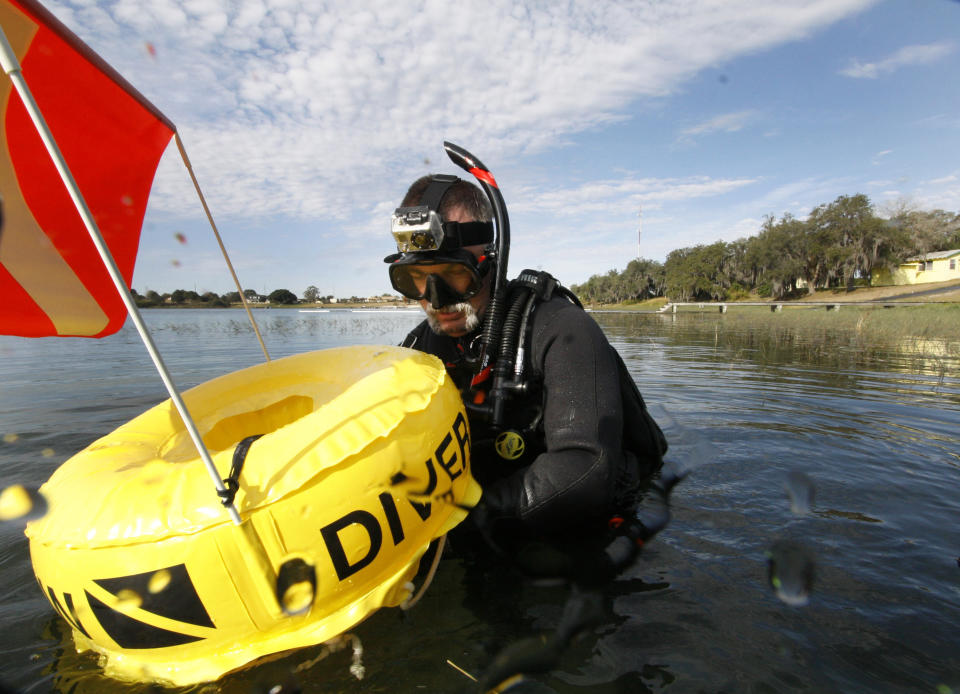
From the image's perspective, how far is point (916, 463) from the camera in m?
4.32

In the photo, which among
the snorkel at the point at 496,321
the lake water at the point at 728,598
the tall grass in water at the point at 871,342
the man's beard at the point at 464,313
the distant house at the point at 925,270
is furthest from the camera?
the distant house at the point at 925,270

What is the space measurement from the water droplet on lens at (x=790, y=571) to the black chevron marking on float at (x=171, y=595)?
8.71 ft

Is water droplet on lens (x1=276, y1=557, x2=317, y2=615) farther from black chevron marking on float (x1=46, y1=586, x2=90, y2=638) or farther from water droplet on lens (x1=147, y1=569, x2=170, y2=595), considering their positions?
black chevron marking on float (x1=46, y1=586, x2=90, y2=638)

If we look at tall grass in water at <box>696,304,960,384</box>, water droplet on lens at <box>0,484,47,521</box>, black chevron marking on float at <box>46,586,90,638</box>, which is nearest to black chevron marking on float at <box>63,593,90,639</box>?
black chevron marking on float at <box>46,586,90,638</box>

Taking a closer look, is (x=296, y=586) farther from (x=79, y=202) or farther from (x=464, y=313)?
(x=464, y=313)

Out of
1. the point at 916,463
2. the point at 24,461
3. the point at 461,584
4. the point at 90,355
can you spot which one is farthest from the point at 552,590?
the point at 90,355

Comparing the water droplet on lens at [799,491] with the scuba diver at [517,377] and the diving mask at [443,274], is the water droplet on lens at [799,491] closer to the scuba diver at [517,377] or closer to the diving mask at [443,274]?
the scuba diver at [517,377]

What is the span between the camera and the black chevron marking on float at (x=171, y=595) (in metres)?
1.53

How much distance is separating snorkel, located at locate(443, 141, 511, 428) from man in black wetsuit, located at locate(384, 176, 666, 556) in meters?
0.06

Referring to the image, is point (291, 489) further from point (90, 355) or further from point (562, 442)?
point (90, 355)

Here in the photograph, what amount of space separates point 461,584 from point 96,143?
2.86m

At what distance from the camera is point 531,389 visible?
9.29 ft

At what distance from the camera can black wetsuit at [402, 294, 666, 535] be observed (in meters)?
2.36

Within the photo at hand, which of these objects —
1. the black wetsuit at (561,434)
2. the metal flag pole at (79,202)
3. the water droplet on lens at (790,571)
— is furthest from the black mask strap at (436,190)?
the water droplet on lens at (790,571)
